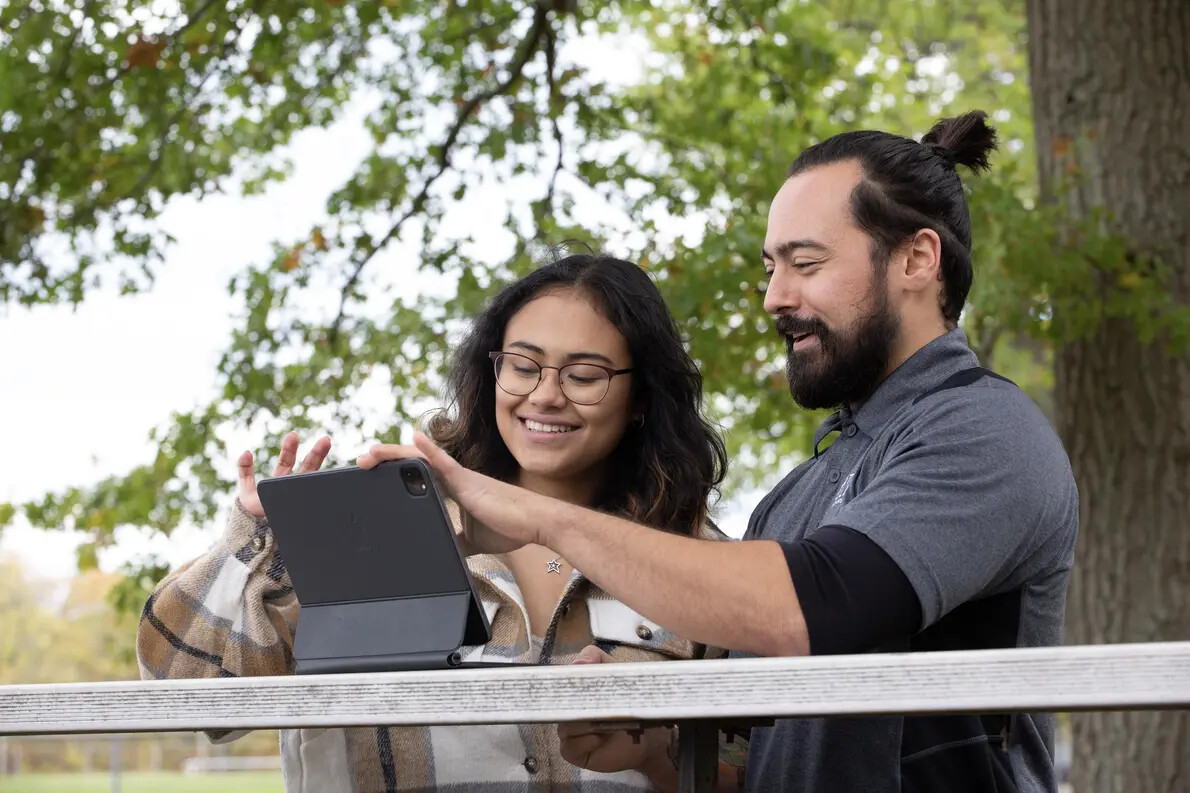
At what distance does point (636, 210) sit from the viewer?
21.0ft

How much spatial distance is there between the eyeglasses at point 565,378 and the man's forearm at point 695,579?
72 centimetres

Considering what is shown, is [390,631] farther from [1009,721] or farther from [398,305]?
[398,305]

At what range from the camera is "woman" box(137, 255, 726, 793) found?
2303 millimetres

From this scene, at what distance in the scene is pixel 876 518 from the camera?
72.8 inches

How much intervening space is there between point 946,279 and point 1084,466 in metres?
2.95

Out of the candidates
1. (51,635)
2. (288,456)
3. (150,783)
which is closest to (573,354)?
(288,456)

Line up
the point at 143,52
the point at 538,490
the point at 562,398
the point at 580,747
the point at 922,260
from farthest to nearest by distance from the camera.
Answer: the point at 143,52, the point at 538,490, the point at 562,398, the point at 922,260, the point at 580,747

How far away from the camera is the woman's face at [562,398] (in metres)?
2.58

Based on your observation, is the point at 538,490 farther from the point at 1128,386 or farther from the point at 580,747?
the point at 1128,386

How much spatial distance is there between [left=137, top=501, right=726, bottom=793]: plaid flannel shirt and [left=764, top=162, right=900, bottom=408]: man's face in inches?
21.7

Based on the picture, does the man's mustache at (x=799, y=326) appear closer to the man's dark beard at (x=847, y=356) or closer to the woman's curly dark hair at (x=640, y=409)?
the man's dark beard at (x=847, y=356)

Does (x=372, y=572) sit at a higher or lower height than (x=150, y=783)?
higher

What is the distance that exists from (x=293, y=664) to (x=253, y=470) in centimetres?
39

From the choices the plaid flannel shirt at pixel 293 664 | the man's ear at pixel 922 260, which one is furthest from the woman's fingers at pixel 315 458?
the man's ear at pixel 922 260
